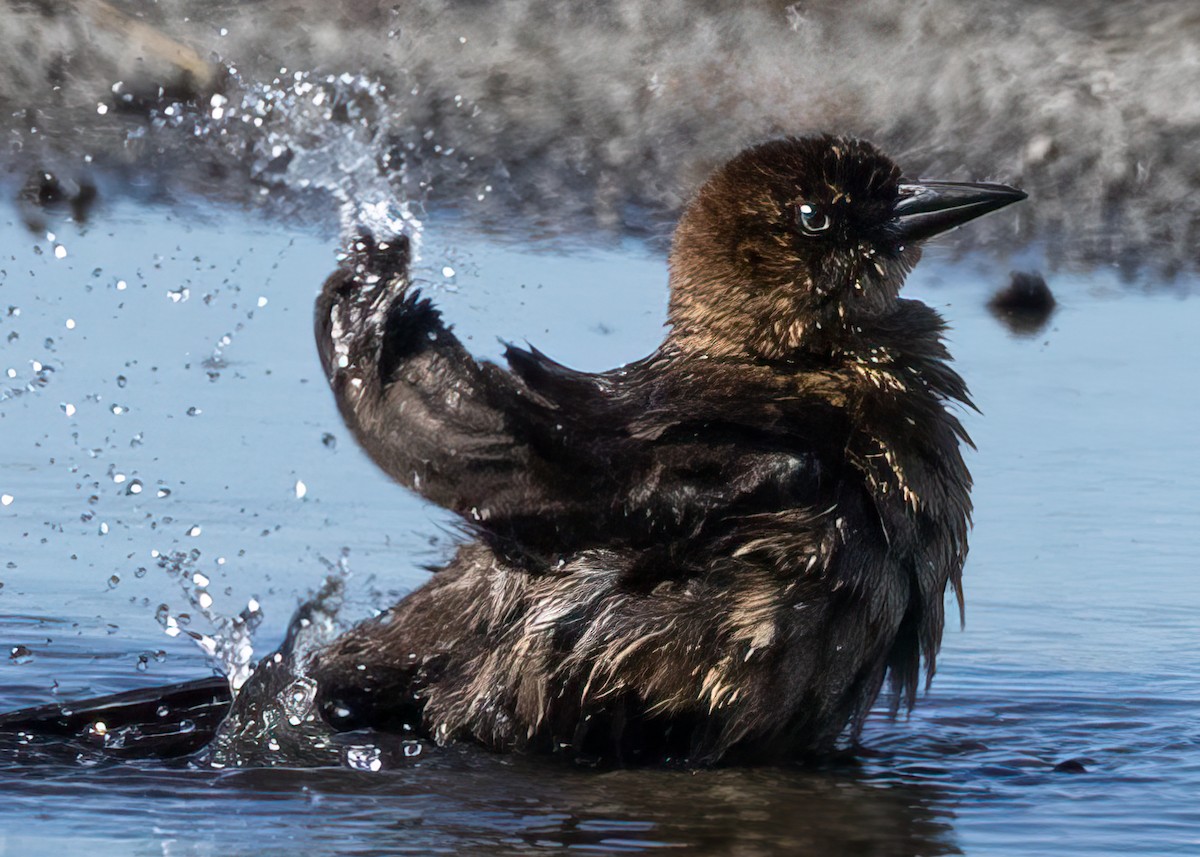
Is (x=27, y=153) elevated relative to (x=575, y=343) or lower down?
elevated

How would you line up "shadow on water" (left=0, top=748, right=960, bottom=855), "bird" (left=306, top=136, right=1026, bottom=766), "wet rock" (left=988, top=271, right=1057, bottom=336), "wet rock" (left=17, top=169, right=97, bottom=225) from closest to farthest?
"shadow on water" (left=0, top=748, right=960, bottom=855), "bird" (left=306, top=136, right=1026, bottom=766), "wet rock" (left=988, top=271, right=1057, bottom=336), "wet rock" (left=17, top=169, right=97, bottom=225)

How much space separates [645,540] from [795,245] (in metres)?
0.89

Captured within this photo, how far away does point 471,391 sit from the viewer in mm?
4703

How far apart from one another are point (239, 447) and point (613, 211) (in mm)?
2854

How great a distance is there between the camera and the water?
4.43 metres

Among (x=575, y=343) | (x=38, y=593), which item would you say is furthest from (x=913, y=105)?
(x=38, y=593)

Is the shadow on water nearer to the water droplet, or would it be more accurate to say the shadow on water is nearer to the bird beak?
the water droplet

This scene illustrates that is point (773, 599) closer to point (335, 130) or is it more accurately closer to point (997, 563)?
point (997, 563)

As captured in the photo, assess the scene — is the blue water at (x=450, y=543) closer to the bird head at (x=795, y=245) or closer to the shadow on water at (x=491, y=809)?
the shadow on water at (x=491, y=809)

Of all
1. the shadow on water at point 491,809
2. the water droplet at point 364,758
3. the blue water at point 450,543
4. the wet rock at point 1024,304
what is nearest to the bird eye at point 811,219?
the blue water at point 450,543

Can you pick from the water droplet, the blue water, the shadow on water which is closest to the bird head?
the blue water

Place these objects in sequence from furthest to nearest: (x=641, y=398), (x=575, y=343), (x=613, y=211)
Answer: (x=613, y=211), (x=575, y=343), (x=641, y=398)

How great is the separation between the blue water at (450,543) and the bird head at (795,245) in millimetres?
472

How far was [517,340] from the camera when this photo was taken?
4.89 metres
